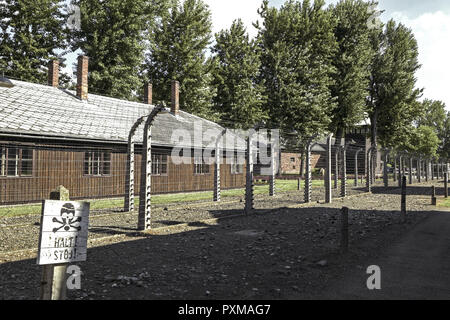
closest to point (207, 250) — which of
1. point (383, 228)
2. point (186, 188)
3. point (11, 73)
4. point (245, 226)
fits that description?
point (245, 226)

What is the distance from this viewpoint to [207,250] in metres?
7.23

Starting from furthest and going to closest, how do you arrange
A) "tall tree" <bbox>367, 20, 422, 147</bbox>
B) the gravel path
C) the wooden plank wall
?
"tall tree" <bbox>367, 20, 422, 147</bbox> → the wooden plank wall → the gravel path

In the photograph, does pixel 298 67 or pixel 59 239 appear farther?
pixel 298 67

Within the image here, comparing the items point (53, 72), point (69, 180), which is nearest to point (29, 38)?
point (53, 72)

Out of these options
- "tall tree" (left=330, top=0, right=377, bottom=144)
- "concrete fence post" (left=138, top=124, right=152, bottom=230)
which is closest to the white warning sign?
"concrete fence post" (left=138, top=124, right=152, bottom=230)

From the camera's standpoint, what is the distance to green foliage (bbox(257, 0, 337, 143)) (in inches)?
1347

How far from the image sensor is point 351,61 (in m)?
36.3

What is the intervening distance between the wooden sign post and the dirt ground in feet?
4.00

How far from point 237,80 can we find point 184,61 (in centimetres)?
625

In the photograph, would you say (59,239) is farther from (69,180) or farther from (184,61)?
(184,61)

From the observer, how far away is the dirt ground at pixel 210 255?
15.9 ft

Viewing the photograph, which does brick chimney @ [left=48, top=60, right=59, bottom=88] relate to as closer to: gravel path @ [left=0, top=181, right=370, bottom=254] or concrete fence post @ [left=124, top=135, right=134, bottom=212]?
concrete fence post @ [left=124, top=135, right=134, bottom=212]

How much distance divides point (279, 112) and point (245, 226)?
26.1 metres

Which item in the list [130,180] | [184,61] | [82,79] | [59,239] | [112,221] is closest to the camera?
[59,239]
